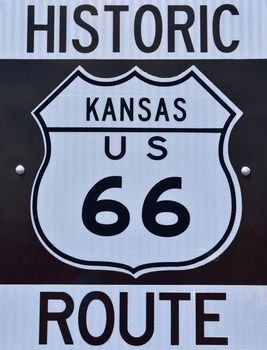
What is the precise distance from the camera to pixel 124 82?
6.25 feet

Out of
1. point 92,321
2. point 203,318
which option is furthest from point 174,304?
point 92,321

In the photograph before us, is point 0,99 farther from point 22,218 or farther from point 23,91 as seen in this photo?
point 22,218

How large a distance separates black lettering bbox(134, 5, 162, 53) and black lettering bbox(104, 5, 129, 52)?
0.17 feet

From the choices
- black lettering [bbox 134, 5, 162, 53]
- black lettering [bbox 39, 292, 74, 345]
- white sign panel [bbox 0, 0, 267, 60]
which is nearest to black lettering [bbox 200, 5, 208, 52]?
white sign panel [bbox 0, 0, 267, 60]

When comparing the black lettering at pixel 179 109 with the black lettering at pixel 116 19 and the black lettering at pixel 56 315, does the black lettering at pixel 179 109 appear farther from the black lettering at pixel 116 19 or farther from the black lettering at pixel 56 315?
the black lettering at pixel 56 315

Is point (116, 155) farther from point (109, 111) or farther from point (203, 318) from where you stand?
point (203, 318)

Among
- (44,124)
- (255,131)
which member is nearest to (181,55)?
(255,131)

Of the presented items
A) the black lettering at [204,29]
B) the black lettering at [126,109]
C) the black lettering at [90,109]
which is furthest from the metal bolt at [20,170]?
the black lettering at [204,29]

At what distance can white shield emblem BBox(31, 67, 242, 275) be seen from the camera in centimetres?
182

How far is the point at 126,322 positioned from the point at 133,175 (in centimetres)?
48

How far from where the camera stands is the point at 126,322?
179cm

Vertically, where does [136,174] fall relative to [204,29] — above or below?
below

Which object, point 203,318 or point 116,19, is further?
point 116,19

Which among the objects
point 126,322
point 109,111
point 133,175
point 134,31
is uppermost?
point 134,31
